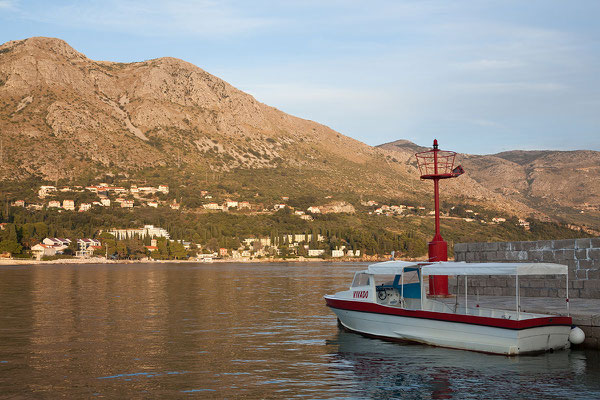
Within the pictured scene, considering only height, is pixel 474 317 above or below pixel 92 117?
below

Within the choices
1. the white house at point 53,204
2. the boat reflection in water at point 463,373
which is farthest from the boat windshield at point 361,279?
the white house at point 53,204

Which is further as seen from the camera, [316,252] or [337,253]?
[316,252]

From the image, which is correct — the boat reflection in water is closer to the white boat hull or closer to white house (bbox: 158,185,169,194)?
the white boat hull

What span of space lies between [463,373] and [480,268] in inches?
144

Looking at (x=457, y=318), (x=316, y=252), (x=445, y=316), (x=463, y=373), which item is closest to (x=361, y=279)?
(x=445, y=316)

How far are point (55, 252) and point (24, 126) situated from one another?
51.5m

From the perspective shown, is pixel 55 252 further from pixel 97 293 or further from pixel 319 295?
pixel 319 295

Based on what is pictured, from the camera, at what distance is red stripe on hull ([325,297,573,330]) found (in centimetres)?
1753

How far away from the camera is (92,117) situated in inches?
7692

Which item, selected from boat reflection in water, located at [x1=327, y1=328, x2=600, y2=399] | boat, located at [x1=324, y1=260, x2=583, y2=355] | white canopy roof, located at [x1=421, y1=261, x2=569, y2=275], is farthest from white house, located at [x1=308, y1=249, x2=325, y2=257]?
white canopy roof, located at [x1=421, y1=261, x2=569, y2=275]

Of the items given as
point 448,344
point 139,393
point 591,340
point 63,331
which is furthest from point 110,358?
point 591,340

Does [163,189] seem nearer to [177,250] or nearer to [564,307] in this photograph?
[177,250]

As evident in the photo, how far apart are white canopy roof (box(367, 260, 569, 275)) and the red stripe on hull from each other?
4.43 ft

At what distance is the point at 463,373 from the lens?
16.5 meters
